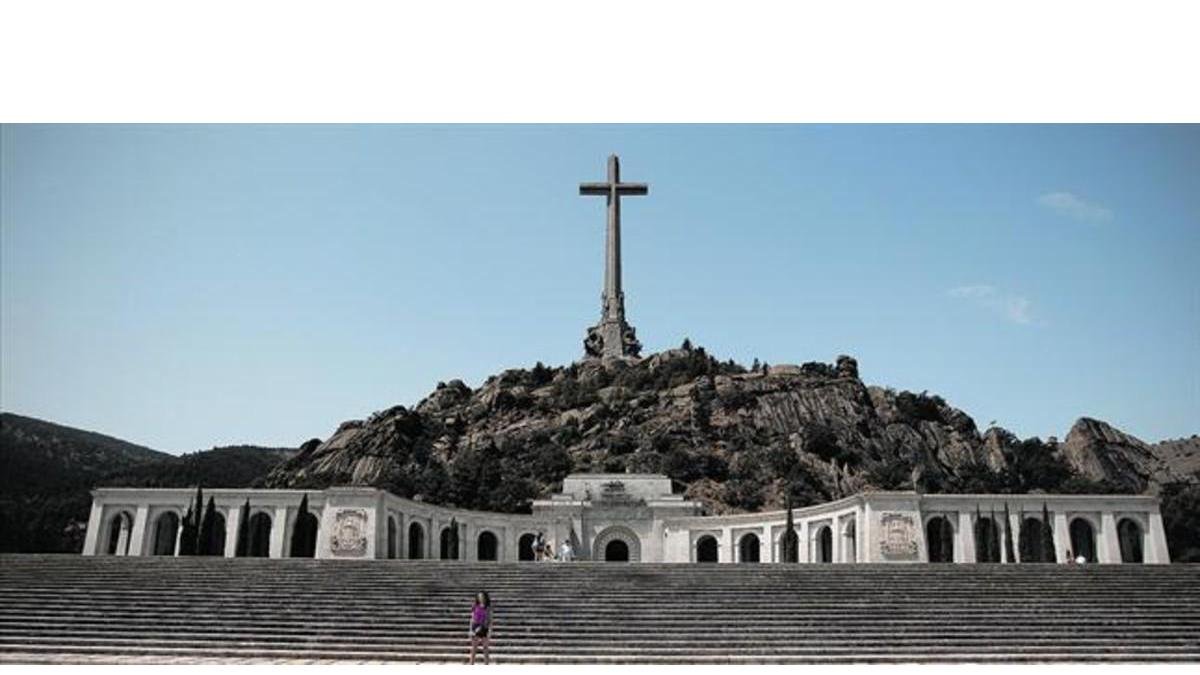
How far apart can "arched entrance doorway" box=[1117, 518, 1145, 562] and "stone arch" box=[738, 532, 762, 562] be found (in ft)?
44.4

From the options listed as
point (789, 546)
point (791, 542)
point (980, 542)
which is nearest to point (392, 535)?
point (789, 546)

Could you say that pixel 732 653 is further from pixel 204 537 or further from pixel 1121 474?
pixel 1121 474

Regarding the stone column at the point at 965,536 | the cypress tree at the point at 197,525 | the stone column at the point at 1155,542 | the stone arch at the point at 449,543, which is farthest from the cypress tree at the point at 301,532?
the stone column at the point at 1155,542

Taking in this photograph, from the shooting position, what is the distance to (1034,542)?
33.8 metres

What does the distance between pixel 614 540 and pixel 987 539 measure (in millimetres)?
16581

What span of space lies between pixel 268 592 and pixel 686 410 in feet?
203

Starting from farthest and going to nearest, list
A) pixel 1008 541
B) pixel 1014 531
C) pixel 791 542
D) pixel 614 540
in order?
pixel 614 540
pixel 791 542
pixel 1014 531
pixel 1008 541

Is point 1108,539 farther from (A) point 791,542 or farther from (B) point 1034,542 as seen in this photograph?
(A) point 791,542

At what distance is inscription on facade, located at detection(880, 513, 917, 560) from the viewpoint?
30745 mm

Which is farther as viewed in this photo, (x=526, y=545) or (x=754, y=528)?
(x=526, y=545)

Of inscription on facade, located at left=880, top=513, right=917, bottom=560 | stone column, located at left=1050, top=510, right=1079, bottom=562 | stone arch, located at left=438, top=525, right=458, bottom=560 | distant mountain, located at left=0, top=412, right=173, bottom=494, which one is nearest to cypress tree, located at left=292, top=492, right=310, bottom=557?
stone arch, located at left=438, top=525, right=458, bottom=560

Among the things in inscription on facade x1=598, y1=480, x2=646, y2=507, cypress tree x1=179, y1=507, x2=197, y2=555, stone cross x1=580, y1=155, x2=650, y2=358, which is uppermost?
stone cross x1=580, y1=155, x2=650, y2=358

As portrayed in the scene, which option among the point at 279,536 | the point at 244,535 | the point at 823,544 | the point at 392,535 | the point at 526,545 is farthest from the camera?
the point at 526,545

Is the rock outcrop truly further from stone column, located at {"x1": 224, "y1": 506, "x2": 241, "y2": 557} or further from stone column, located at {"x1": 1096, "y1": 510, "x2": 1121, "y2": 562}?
stone column, located at {"x1": 224, "y1": 506, "x2": 241, "y2": 557}
